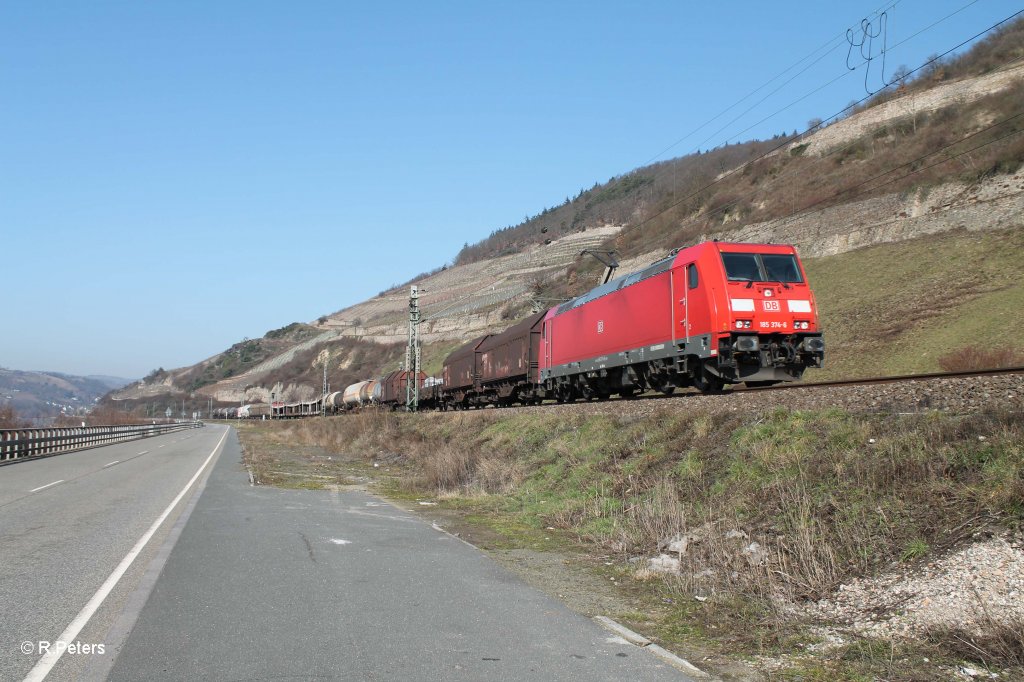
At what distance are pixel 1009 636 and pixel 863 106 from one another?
77464mm

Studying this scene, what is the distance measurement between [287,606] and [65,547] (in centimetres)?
457

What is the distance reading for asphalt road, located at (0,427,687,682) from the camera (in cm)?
555

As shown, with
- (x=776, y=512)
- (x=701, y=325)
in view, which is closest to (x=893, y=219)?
(x=701, y=325)

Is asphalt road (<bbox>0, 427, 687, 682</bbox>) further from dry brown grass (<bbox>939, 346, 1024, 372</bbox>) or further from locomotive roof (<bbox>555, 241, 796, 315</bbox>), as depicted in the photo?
dry brown grass (<bbox>939, 346, 1024, 372</bbox>)

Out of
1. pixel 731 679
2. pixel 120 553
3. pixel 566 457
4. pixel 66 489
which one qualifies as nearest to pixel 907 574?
pixel 731 679

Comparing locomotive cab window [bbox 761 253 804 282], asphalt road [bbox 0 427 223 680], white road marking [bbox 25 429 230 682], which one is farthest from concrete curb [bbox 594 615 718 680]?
locomotive cab window [bbox 761 253 804 282]

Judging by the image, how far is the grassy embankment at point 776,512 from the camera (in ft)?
21.5

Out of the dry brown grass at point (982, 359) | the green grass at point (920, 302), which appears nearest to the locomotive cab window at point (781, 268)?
the dry brown grass at point (982, 359)

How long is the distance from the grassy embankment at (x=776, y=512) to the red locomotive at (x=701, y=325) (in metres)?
3.01

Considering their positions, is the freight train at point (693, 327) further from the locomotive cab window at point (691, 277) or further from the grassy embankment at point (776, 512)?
the grassy embankment at point (776, 512)

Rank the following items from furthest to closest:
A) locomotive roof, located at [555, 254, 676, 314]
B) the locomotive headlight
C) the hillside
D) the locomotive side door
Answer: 1. the hillside
2. locomotive roof, located at [555, 254, 676, 314]
3. the locomotive headlight
4. the locomotive side door

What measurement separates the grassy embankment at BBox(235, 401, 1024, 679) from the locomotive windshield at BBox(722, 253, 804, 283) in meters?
4.16

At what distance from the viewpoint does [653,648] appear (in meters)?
6.33

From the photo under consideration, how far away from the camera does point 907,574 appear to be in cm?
677
